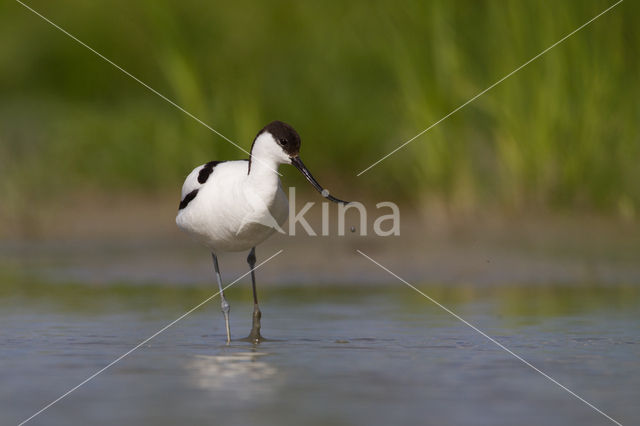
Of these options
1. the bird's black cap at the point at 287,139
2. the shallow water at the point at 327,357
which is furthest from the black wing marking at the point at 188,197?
the bird's black cap at the point at 287,139

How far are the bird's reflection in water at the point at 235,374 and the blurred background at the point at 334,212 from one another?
0.02 m

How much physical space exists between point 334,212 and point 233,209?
234 inches

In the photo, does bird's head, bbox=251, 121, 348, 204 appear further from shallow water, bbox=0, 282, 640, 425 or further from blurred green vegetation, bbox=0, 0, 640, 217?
blurred green vegetation, bbox=0, 0, 640, 217

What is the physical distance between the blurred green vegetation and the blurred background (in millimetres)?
29

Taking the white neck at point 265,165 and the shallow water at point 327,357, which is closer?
the shallow water at point 327,357

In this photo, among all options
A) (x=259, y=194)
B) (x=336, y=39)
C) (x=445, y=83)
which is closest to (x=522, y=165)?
(x=445, y=83)

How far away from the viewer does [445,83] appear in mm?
11930

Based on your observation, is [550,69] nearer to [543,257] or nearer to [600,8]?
[600,8]

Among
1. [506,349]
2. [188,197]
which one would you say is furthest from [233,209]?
[506,349]

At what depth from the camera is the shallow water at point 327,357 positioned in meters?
5.00

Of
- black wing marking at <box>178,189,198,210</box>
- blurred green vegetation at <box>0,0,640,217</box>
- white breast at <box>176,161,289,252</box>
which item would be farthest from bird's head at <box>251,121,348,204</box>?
blurred green vegetation at <box>0,0,640,217</box>

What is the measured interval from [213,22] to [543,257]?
781 cm

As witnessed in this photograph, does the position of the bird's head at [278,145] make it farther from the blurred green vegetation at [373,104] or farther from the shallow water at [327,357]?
the blurred green vegetation at [373,104]

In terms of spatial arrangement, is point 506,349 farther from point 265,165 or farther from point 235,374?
point 265,165
